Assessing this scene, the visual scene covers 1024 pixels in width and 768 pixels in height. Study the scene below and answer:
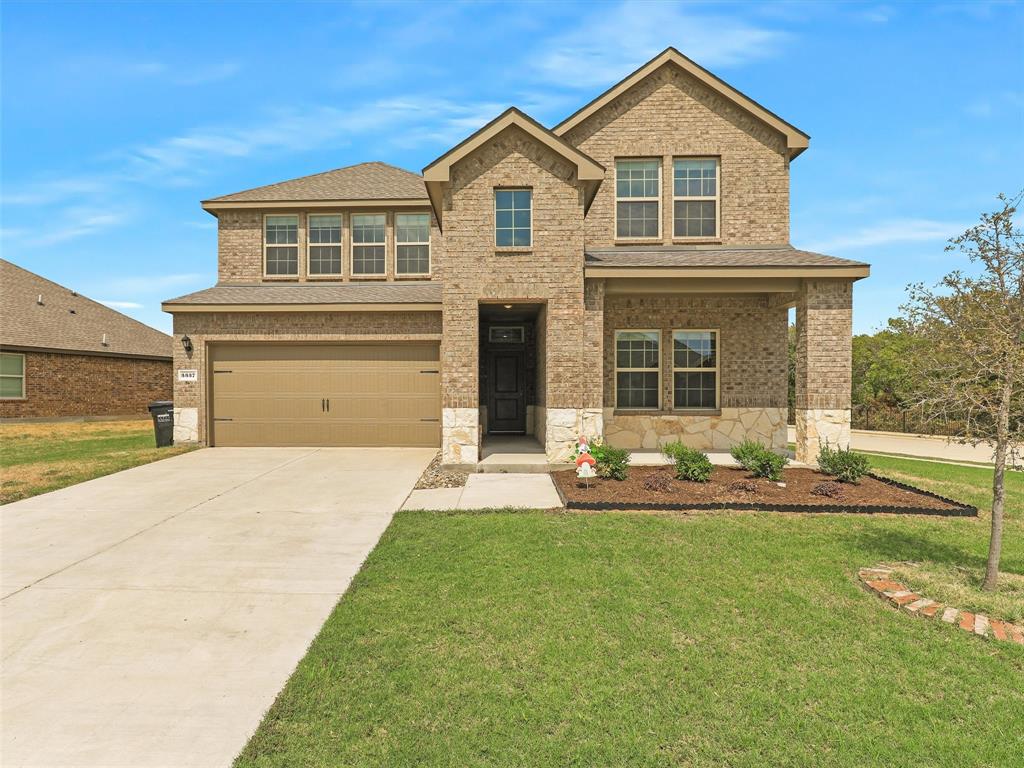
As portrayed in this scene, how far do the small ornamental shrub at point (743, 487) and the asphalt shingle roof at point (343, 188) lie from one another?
11.2m

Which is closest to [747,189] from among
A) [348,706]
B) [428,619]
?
[428,619]

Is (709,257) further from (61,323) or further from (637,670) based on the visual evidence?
(61,323)

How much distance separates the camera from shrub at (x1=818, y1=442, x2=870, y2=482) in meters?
9.28

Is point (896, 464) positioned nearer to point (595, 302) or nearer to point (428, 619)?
point (595, 302)

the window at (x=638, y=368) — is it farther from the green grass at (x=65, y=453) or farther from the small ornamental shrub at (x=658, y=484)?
the green grass at (x=65, y=453)

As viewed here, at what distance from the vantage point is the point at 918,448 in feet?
50.8

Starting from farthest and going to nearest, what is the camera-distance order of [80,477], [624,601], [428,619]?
[80,477]
[624,601]
[428,619]

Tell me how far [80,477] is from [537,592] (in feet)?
32.3

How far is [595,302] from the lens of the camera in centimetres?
1091

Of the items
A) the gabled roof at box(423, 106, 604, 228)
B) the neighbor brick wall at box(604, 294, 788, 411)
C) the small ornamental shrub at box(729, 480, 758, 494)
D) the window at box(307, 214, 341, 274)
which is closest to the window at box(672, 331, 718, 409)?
the neighbor brick wall at box(604, 294, 788, 411)

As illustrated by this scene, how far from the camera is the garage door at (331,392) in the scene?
45.3 feet

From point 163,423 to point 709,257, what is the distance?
13964 mm

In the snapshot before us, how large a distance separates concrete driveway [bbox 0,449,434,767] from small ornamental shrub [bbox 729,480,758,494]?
529 centimetres

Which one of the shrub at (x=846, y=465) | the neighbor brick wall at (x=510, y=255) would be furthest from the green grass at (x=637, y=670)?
the neighbor brick wall at (x=510, y=255)
